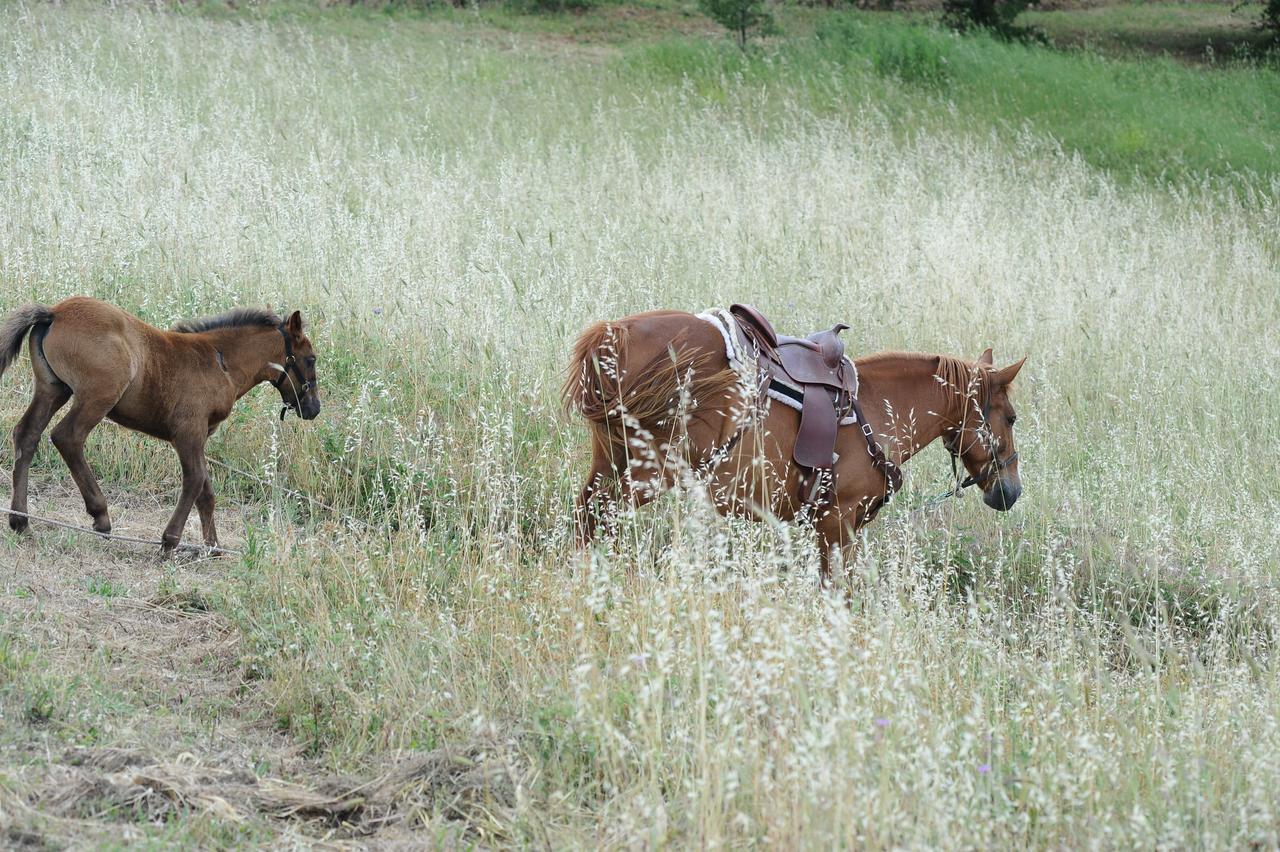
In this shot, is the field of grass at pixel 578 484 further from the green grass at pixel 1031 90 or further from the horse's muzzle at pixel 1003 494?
the horse's muzzle at pixel 1003 494

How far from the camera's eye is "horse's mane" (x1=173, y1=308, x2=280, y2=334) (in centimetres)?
628

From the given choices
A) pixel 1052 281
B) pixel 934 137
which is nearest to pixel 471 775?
pixel 1052 281

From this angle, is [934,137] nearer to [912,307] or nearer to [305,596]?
[912,307]

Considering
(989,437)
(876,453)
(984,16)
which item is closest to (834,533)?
(876,453)

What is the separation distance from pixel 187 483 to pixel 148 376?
56 cm

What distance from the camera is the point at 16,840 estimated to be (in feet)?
11.3

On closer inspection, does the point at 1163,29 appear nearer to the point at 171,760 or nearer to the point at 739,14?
the point at 739,14

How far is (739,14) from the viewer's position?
2066cm

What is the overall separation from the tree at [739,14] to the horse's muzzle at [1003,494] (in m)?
15.6

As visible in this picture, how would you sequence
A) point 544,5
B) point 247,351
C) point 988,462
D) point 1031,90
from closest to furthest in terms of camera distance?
point 247,351
point 988,462
point 1031,90
point 544,5

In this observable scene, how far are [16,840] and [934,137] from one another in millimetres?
14889

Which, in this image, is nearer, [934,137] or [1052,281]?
[1052,281]

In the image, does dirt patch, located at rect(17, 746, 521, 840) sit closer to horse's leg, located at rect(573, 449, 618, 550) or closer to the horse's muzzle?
horse's leg, located at rect(573, 449, 618, 550)

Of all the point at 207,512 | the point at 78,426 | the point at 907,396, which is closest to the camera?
the point at 78,426
